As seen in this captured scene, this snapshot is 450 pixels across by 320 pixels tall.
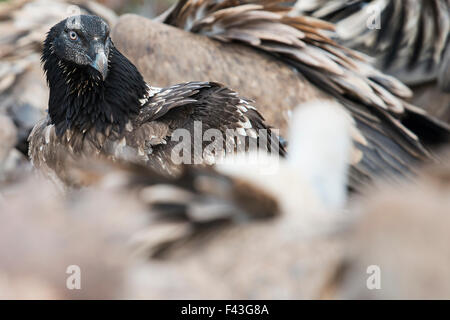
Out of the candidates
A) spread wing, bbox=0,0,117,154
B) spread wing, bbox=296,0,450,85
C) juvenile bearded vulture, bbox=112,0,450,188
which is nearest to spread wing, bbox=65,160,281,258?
juvenile bearded vulture, bbox=112,0,450,188

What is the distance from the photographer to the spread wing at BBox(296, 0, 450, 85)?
A: 13.9ft

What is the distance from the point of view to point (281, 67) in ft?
12.4

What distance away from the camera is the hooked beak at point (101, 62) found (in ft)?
8.37

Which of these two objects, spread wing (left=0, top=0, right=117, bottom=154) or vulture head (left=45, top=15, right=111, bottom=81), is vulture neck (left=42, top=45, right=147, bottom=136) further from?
spread wing (left=0, top=0, right=117, bottom=154)

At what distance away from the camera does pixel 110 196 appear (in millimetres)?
1220

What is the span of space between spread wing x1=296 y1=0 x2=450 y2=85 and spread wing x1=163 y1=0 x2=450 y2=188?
1.47 ft

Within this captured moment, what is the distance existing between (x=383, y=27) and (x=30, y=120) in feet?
7.49

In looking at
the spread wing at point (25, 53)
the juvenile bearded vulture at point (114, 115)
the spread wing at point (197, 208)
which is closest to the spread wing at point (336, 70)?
the spread wing at point (25, 53)

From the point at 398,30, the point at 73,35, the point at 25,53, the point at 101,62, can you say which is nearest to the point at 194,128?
the point at 101,62

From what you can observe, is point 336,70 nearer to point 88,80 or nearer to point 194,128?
point 194,128

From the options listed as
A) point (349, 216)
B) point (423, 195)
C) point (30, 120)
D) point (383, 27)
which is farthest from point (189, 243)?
point (383, 27)

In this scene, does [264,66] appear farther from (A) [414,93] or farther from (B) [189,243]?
(B) [189,243]

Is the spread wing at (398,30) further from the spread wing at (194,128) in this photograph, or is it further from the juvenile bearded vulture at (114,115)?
the juvenile bearded vulture at (114,115)

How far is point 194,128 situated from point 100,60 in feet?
1.47
